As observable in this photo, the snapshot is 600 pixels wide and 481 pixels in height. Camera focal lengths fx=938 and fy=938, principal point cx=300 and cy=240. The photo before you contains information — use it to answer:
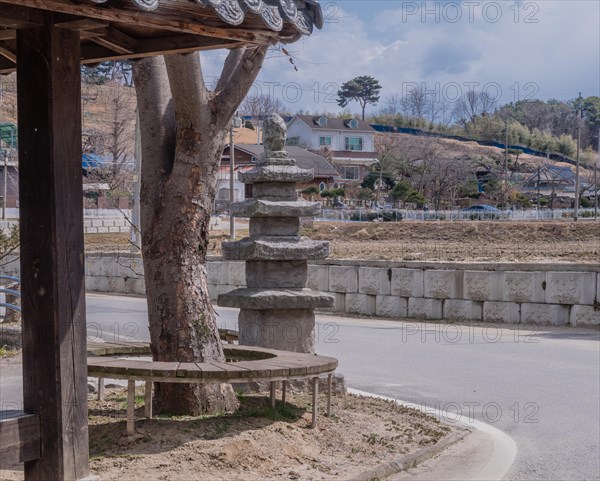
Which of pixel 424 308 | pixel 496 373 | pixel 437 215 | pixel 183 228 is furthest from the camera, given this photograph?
pixel 437 215

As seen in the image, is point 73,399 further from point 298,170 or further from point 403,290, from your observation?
point 403,290

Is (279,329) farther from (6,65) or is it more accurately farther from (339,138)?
(339,138)

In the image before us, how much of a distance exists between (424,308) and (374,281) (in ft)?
4.81

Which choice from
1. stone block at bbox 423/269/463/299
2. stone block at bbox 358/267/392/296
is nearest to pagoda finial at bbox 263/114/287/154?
stone block at bbox 423/269/463/299

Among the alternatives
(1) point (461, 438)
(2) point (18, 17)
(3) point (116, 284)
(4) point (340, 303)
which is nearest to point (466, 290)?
(4) point (340, 303)

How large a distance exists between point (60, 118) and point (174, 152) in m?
3.52

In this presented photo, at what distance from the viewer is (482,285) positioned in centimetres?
1998

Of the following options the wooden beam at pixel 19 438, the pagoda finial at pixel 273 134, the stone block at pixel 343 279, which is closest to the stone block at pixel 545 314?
the stone block at pixel 343 279

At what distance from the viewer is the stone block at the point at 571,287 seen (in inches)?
733

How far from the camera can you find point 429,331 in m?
18.7

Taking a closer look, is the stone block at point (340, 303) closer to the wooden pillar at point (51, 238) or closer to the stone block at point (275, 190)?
the stone block at point (275, 190)

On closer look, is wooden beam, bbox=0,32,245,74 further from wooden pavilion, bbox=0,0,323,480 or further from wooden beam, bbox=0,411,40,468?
wooden beam, bbox=0,411,40,468

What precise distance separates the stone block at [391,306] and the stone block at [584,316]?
3.90m

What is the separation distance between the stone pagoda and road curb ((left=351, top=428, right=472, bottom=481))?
7.40 ft
